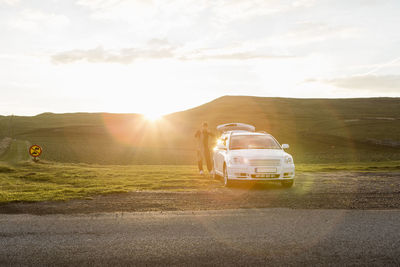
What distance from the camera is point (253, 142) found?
1503 centimetres

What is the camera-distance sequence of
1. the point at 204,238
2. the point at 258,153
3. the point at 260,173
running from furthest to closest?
the point at 258,153 < the point at 260,173 < the point at 204,238

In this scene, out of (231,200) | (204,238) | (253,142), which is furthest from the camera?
(253,142)

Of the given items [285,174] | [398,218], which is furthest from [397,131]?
[398,218]

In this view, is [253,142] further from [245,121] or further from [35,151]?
[245,121]

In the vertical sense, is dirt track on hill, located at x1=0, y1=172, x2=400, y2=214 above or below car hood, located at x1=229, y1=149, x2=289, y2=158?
below

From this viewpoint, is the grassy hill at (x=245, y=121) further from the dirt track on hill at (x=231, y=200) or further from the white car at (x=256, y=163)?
the dirt track on hill at (x=231, y=200)

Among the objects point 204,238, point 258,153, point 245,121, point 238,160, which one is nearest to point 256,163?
point 258,153

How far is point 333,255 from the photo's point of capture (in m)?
5.44

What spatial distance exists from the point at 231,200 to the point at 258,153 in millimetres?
3432

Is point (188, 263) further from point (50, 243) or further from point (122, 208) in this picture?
point (122, 208)

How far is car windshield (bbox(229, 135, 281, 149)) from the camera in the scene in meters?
14.7

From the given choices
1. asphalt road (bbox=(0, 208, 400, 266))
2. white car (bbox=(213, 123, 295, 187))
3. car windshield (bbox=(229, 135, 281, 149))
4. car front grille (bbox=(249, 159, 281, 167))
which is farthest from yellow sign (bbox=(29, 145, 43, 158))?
asphalt road (bbox=(0, 208, 400, 266))

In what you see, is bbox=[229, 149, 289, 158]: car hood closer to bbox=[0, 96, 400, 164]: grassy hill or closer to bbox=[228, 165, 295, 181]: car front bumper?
bbox=[228, 165, 295, 181]: car front bumper

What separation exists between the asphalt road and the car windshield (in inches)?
242
